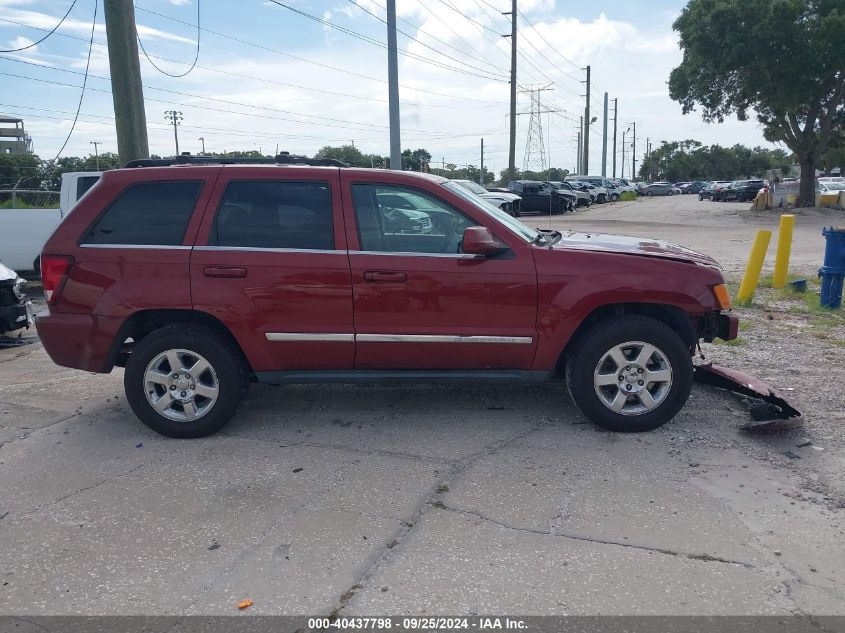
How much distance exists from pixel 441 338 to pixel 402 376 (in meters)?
0.41

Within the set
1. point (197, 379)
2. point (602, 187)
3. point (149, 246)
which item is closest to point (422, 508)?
point (197, 379)

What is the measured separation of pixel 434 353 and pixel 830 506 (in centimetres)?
253

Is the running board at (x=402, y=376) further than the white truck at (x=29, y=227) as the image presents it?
No

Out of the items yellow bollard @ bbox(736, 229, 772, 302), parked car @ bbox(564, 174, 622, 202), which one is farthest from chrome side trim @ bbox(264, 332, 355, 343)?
parked car @ bbox(564, 174, 622, 202)

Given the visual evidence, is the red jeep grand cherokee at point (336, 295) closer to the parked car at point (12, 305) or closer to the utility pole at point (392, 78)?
the parked car at point (12, 305)

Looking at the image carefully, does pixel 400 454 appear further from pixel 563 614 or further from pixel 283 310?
pixel 563 614

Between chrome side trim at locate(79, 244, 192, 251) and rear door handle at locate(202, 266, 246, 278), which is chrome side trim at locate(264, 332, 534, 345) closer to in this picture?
rear door handle at locate(202, 266, 246, 278)

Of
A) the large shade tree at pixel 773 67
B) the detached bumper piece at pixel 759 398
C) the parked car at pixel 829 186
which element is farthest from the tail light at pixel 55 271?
the parked car at pixel 829 186

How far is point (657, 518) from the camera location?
3.76m

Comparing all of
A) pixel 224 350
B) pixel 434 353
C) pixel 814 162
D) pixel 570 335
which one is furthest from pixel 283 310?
pixel 814 162

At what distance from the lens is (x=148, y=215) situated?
5.00 meters

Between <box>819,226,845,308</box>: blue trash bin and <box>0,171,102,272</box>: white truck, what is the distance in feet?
35.8

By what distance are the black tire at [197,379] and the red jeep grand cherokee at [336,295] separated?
0.04 feet

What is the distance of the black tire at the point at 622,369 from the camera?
190 inches
